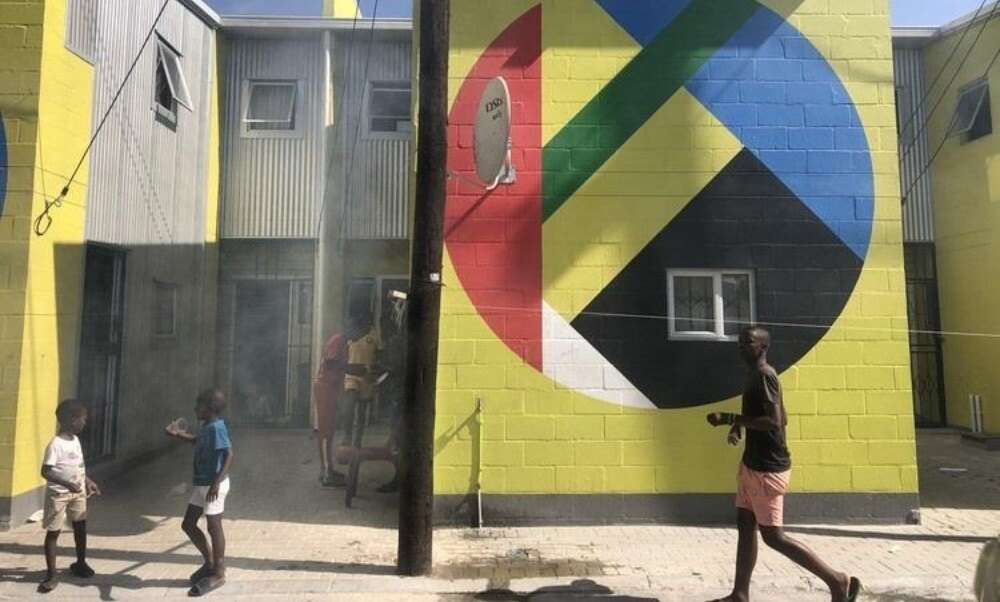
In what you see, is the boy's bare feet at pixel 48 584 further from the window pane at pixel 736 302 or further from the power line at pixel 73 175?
the window pane at pixel 736 302

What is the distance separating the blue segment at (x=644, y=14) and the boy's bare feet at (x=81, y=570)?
20.2 ft

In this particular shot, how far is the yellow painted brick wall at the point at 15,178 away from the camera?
5.83 m

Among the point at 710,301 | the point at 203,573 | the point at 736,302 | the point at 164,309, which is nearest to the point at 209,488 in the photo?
the point at 203,573

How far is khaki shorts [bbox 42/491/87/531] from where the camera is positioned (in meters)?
4.66

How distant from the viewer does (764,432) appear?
4289 mm

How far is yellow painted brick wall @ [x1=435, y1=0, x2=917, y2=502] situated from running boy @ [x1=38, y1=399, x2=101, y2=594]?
105 inches

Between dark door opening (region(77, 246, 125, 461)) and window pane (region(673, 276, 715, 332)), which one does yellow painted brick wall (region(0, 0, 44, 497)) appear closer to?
dark door opening (region(77, 246, 125, 461))

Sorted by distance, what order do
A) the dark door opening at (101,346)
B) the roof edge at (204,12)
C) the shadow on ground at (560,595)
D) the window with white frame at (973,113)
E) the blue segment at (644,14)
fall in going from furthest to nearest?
1. the window with white frame at (973,113)
2. the roof edge at (204,12)
3. the dark door opening at (101,346)
4. the blue segment at (644,14)
5. the shadow on ground at (560,595)

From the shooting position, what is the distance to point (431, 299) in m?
4.91

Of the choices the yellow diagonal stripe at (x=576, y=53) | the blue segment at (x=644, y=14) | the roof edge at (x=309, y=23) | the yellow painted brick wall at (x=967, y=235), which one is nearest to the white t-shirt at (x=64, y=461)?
the yellow diagonal stripe at (x=576, y=53)

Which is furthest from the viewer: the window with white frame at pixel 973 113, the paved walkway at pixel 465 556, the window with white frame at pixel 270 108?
the window with white frame at pixel 270 108

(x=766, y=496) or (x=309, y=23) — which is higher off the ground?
(x=309, y=23)

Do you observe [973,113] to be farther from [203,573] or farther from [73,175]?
[73,175]

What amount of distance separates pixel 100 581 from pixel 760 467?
4503 millimetres
